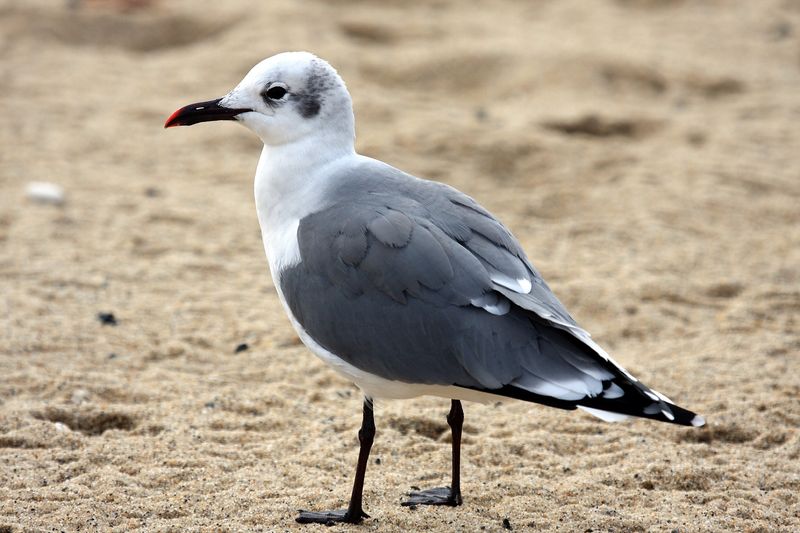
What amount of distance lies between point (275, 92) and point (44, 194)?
326cm

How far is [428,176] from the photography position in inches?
275

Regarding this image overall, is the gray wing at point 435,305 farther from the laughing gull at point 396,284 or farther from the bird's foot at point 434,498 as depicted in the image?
the bird's foot at point 434,498

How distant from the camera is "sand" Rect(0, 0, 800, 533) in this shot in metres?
3.56

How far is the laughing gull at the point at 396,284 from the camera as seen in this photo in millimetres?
3031

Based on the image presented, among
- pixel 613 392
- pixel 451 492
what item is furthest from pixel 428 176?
pixel 613 392

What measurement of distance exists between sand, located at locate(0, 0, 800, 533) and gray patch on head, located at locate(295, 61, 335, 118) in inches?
50.4

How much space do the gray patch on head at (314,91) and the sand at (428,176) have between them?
1281 millimetres

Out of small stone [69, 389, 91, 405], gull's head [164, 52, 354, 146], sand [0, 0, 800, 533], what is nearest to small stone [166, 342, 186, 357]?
sand [0, 0, 800, 533]

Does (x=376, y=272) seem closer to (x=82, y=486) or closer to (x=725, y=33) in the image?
(x=82, y=486)

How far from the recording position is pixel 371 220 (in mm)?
3244

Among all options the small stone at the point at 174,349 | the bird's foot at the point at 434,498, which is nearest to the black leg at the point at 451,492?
the bird's foot at the point at 434,498

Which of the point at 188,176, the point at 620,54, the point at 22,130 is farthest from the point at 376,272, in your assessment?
the point at 620,54

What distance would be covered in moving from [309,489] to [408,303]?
33.2 inches

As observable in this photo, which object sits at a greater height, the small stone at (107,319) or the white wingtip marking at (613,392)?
the white wingtip marking at (613,392)
